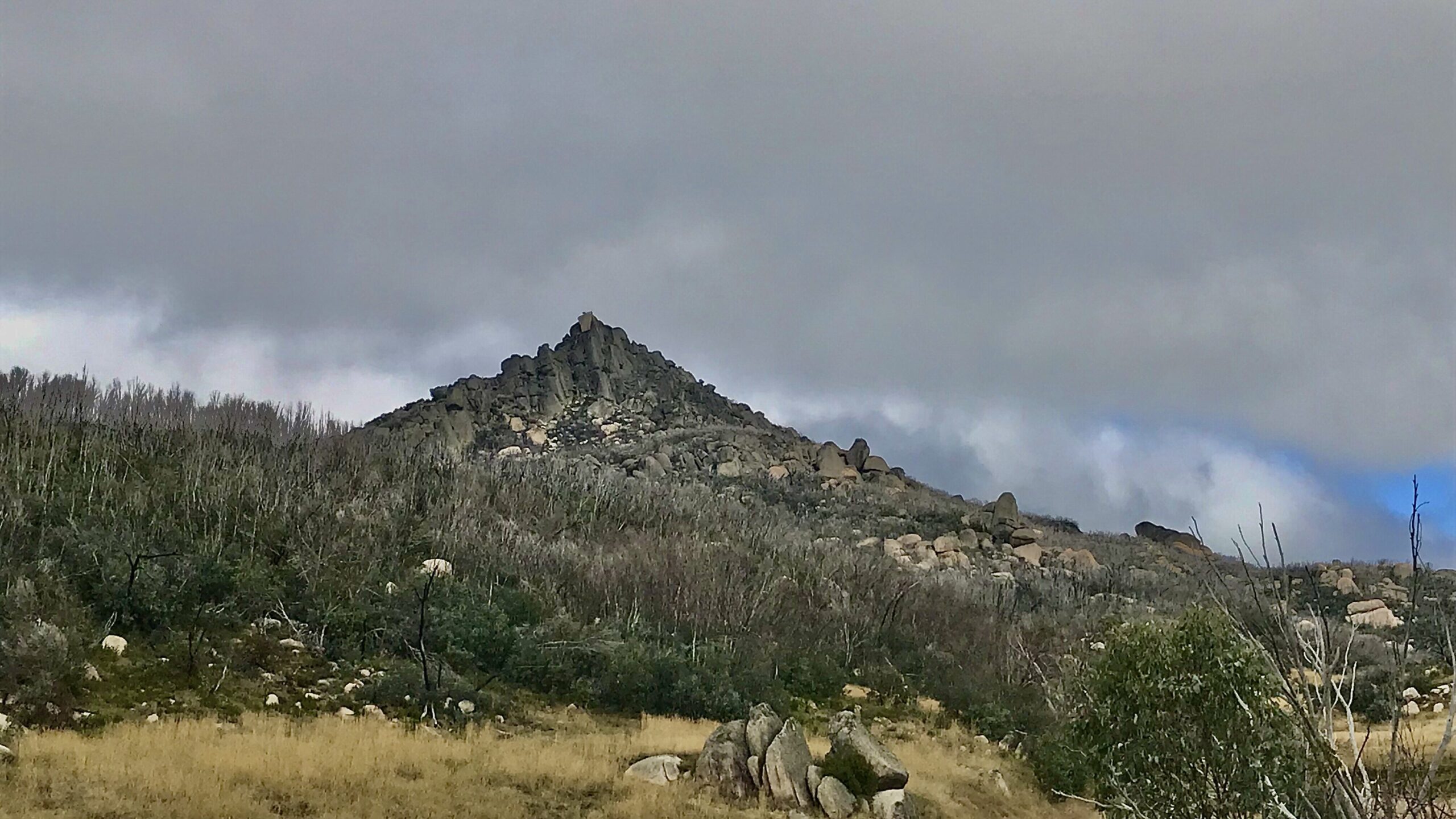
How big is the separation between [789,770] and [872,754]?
2421 mm

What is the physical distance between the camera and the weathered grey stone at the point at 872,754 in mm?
20359

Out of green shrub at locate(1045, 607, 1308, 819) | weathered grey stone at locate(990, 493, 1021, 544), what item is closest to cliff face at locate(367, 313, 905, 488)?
weathered grey stone at locate(990, 493, 1021, 544)

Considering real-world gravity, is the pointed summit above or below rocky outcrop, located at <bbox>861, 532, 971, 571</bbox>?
above

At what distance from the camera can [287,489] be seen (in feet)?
131

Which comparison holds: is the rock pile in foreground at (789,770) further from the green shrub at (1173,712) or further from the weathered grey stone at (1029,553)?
the weathered grey stone at (1029,553)

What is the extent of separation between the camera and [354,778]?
16812mm

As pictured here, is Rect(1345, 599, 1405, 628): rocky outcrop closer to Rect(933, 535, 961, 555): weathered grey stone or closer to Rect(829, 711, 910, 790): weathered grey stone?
Rect(933, 535, 961, 555): weathered grey stone

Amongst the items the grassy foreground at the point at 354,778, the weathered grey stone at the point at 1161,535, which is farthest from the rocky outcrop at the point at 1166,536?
the grassy foreground at the point at 354,778

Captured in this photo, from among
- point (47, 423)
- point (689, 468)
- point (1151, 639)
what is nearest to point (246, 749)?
point (1151, 639)

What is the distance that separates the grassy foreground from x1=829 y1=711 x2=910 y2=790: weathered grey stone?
3.22ft

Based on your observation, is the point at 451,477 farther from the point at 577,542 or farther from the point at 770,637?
the point at 770,637

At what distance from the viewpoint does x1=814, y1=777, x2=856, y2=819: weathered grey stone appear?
18.6 metres

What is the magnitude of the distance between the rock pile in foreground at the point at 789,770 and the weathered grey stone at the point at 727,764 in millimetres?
12

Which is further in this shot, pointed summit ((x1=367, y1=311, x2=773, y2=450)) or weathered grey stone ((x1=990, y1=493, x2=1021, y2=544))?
pointed summit ((x1=367, y1=311, x2=773, y2=450))
